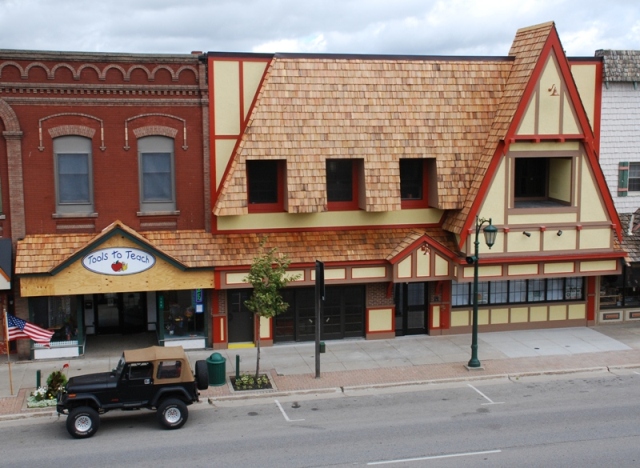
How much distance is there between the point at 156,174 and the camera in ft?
81.3

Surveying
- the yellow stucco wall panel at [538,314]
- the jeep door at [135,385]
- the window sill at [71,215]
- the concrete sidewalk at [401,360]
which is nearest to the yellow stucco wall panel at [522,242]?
the yellow stucco wall panel at [538,314]

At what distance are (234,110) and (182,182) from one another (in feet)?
9.40

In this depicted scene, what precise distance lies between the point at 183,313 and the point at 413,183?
29.5 feet

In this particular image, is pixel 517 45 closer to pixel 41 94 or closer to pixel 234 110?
pixel 234 110

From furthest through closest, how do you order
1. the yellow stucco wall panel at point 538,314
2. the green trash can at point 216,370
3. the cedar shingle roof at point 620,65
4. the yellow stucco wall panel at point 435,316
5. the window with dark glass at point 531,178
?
the window with dark glass at point 531,178, the yellow stucco wall panel at point 538,314, the cedar shingle roof at point 620,65, the yellow stucco wall panel at point 435,316, the green trash can at point 216,370

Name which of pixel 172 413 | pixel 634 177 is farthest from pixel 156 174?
pixel 634 177

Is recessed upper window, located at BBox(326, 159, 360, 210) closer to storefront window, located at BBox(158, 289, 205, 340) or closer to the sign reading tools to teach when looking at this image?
storefront window, located at BBox(158, 289, 205, 340)

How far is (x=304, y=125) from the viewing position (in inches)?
984

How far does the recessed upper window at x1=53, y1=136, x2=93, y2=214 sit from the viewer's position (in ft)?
78.6

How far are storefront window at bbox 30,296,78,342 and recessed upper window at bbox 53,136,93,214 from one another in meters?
2.90

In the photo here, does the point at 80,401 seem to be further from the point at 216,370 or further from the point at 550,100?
the point at 550,100

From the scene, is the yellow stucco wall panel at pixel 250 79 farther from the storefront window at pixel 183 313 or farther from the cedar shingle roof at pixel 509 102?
the cedar shingle roof at pixel 509 102

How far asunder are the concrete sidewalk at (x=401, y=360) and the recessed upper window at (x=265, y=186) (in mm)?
4705

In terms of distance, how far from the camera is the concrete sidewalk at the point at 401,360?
71.8 ft
